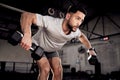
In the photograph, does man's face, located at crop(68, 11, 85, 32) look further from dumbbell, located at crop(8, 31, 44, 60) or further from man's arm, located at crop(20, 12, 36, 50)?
dumbbell, located at crop(8, 31, 44, 60)

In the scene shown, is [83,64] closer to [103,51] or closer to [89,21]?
[103,51]

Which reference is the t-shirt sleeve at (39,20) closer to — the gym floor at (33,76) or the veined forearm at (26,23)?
the veined forearm at (26,23)

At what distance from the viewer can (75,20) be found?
226cm

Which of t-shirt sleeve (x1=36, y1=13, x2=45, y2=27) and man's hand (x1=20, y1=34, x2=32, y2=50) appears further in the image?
t-shirt sleeve (x1=36, y1=13, x2=45, y2=27)

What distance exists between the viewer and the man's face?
224 centimetres

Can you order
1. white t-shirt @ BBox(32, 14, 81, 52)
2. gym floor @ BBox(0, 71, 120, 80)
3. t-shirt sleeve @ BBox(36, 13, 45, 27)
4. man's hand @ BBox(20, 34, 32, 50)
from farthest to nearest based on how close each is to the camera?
gym floor @ BBox(0, 71, 120, 80)
white t-shirt @ BBox(32, 14, 81, 52)
t-shirt sleeve @ BBox(36, 13, 45, 27)
man's hand @ BBox(20, 34, 32, 50)

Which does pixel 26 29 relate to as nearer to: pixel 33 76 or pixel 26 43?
pixel 26 43

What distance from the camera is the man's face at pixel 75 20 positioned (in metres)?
2.24

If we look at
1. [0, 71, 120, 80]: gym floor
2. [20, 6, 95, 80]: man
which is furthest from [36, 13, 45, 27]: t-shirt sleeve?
[0, 71, 120, 80]: gym floor

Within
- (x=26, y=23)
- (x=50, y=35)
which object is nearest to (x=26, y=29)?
(x=26, y=23)

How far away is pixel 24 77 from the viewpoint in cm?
716

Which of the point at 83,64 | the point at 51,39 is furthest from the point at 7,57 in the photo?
the point at 51,39

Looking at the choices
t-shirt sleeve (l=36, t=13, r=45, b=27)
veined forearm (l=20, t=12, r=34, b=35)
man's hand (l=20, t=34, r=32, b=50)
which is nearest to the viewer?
man's hand (l=20, t=34, r=32, b=50)

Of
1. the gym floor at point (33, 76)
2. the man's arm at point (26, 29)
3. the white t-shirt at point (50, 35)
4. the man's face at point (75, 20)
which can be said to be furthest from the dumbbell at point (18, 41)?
the gym floor at point (33, 76)
